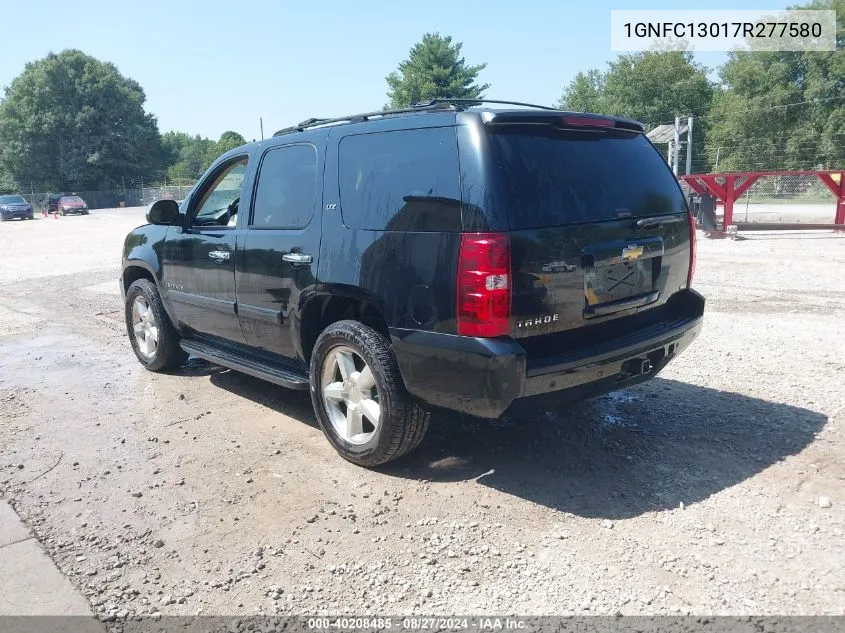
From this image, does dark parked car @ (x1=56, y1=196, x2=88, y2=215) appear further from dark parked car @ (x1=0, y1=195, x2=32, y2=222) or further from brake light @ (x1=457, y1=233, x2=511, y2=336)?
brake light @ (x1=457, y1=233, x2=511, y2=336)

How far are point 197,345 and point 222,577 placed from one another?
111 inches

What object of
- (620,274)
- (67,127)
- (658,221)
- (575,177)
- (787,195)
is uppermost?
(67,127)

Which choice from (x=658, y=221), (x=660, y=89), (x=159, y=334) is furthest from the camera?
(x=660, y=89)

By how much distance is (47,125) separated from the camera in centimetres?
6638

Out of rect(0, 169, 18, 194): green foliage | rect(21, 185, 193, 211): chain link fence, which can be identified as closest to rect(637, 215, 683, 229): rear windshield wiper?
rect(21, 185, 193, 211): chain link fence

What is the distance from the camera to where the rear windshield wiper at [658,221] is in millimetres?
3803

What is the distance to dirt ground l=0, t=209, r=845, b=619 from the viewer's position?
9.36 feet

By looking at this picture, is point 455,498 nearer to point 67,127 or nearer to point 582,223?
point 582,223

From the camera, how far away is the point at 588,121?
3.78 meters

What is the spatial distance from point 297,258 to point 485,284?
145cm

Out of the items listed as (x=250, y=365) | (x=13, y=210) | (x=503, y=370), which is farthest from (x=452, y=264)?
(x=13, y=210)

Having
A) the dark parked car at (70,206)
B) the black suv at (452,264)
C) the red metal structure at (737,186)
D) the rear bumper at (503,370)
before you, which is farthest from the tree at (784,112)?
the dark parked car at (70,206)

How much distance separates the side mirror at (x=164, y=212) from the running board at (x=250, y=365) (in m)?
1.00

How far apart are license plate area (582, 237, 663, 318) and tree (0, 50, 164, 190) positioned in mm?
72464
